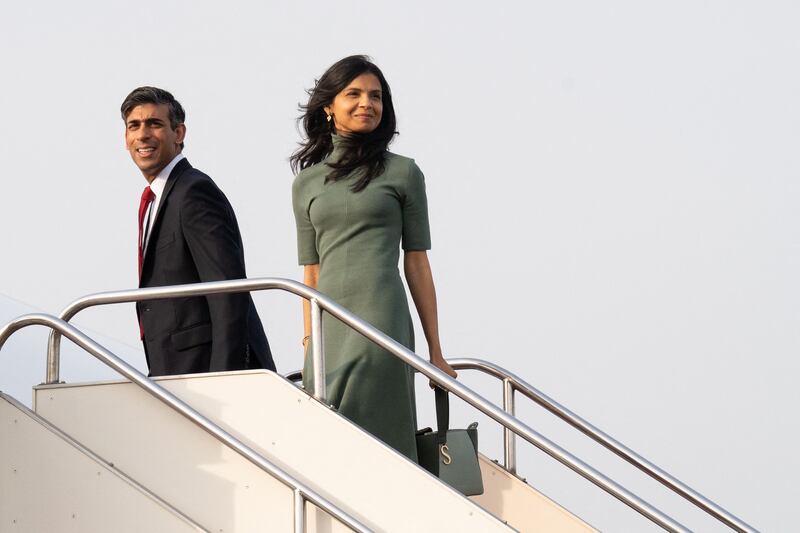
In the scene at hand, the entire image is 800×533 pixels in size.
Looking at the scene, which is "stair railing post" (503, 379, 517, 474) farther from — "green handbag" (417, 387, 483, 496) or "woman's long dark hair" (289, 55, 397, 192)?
"woman's long dark hair" (289, 55, 397, 192)

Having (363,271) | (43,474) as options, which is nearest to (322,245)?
(363,271)

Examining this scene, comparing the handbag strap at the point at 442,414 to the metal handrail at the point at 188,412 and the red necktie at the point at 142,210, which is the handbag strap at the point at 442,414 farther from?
the red necktie at the point at 142,210

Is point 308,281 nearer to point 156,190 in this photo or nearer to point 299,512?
point 156,190

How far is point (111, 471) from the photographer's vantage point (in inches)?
229

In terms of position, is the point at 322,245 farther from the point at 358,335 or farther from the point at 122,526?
the point at 122,526

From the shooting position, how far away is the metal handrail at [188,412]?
18.5 feet

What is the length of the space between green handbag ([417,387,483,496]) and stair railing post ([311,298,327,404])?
50 centimetres

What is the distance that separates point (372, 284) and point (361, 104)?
71 centimetres

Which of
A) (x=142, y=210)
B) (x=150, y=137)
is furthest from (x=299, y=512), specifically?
(x=150, y=137)

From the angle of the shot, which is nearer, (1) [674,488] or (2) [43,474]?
(2) [43,474]

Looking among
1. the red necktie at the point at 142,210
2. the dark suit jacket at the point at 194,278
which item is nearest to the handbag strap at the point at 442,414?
the dark suit jacket at the point at 194,278

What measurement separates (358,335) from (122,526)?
1.16 metres

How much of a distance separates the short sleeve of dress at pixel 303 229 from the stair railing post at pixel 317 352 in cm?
38

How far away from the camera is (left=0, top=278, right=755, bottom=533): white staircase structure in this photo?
5664 millimetres
